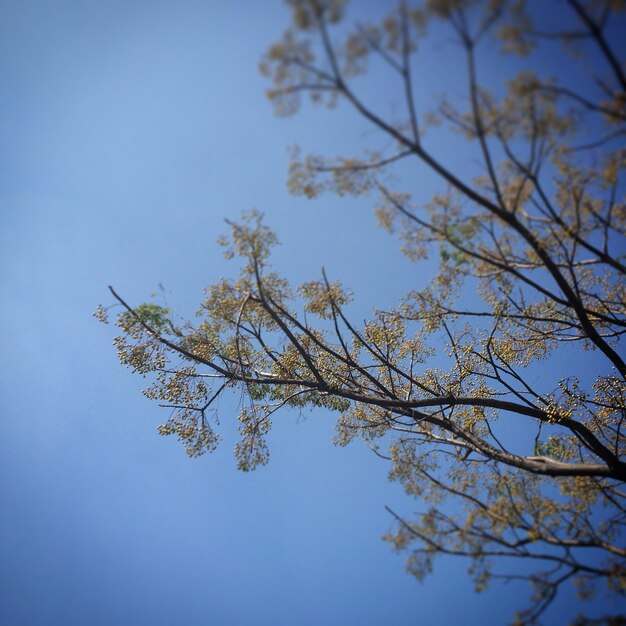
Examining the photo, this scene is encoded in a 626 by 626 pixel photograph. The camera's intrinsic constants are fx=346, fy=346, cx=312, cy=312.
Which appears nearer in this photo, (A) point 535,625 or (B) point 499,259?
(A) point 535,625

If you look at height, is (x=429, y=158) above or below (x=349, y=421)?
above

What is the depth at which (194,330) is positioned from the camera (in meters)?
7.95

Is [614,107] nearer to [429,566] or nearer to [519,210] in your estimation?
[519,210]

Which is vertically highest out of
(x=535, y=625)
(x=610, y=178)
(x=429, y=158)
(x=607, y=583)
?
(x=610, y=178)

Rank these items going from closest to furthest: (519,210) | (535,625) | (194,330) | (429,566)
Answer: (535,625) → (519,210) → (429,566) → (194,330)

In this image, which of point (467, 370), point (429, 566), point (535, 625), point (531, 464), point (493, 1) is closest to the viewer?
point (493, 1)

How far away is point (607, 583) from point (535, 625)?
1.20 meters

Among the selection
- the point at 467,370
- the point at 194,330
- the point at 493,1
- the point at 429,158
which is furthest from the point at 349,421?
the point at 493,1

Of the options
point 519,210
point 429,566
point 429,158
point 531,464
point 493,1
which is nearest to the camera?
point 493,1

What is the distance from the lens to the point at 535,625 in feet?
15.6

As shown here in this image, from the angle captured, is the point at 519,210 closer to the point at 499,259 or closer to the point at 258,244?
the point at 499,259

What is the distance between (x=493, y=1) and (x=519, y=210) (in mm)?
2595

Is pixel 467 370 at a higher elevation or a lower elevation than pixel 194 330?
higher

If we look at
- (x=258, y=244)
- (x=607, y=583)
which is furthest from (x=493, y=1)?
(x=607, y=583)
